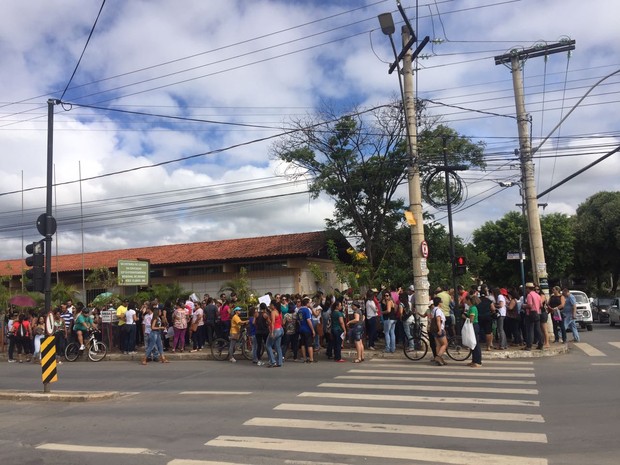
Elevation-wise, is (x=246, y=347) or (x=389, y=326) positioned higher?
(x=389, y=326)

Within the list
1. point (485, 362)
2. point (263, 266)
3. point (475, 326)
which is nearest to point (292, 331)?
point (475, 326)

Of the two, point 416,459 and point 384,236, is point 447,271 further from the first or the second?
point 416,459

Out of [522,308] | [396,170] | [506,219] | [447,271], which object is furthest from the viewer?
[506,219]

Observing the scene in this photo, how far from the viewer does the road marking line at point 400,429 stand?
685cm

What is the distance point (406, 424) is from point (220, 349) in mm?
9831

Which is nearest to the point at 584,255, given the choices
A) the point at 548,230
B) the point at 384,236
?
the point at 548,230

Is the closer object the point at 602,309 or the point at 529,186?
the point at 529,186

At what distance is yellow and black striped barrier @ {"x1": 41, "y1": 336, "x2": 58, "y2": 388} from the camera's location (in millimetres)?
11648

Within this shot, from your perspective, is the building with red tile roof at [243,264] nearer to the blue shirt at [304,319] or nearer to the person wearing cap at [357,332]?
the blue shirt at [304,319]

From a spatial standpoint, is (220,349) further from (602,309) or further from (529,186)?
(602,309)

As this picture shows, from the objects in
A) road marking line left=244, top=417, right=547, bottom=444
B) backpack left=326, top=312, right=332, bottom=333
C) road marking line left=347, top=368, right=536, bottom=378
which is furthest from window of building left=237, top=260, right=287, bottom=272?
road marking line left=244, top=417, right=547, bottom=444

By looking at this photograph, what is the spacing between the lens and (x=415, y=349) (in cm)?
1517

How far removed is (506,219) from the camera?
46188 mm

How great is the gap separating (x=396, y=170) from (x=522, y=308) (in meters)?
13.2
